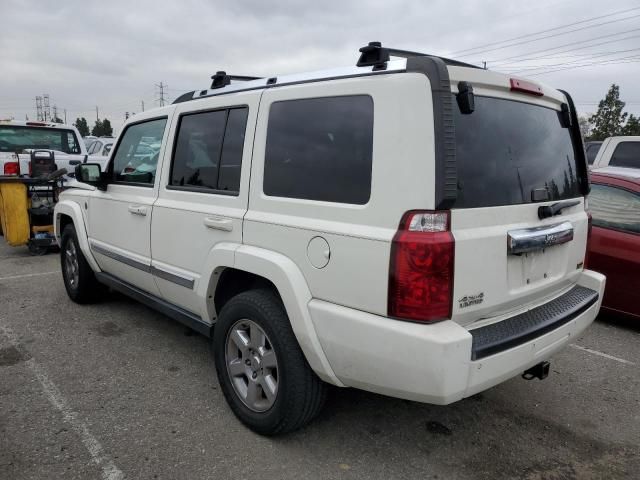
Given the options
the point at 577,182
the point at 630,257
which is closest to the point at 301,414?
the point at 577,182

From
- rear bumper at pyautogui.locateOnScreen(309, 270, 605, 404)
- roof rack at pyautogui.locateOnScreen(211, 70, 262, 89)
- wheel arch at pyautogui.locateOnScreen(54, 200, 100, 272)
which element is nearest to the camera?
rear bumper at pyautogui.locateOnScreen(309, 270, 605, 404)

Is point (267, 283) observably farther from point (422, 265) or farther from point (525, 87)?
point (525, 87)

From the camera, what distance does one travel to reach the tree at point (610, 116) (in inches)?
1401

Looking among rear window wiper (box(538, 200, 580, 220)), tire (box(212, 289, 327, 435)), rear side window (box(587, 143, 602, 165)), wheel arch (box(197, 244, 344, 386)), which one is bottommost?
tire (box(212, 289, 327, 435))

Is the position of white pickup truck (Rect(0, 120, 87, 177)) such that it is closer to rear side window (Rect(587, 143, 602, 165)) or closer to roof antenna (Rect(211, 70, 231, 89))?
roof antenna (Rect(211, 70, 231, 89))

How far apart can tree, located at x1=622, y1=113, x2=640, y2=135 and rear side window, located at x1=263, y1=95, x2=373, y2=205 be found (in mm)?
36421

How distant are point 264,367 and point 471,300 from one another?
1.22 metres

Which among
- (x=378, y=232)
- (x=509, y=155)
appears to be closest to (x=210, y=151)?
(x=378, y=232)

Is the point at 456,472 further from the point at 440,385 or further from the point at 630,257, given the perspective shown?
the point at 630,257

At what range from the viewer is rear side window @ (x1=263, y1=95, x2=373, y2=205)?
2.34 m

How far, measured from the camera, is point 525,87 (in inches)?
103

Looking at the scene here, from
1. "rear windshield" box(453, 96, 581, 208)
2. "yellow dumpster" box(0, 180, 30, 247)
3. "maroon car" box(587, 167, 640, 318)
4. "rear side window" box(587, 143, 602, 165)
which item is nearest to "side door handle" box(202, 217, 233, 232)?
"rear windshield" box(453, 96, 581, 208)

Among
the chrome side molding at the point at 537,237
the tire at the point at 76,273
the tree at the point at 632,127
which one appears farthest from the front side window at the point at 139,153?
the tree at the point at 632,127

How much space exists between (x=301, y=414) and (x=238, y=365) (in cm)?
54
